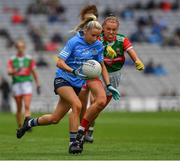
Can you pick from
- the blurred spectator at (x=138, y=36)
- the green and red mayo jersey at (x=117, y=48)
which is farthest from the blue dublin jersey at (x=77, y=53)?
the blurred spectator at (x=138, y=36)

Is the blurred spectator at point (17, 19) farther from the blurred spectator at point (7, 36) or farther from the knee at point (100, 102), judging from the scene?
the knee at point (100, 102)

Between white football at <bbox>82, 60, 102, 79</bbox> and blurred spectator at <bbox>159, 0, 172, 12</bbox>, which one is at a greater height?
blurred spectator at <bbox>159, 0, 172, 12</bbox>

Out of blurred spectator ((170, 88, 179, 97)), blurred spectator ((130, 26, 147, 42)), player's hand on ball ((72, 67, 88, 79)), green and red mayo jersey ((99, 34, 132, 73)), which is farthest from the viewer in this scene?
blurred spectator ((130, 26, 147, 42))

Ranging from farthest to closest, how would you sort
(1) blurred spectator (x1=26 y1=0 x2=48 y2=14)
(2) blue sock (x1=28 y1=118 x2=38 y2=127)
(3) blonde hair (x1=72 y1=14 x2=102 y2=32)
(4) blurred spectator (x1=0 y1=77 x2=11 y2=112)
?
1. (1) blurred spectator (x1=26 y1=0 x2=48 y2=14)
2. (4) blurred spectator (x1=0 y1=77 x2=11 y2=112)
3. (2) blue sock (x1=28 y1=118 x2=38 y2=127)
4. (3) blonde hair (x1=72 y1=14 x2=102 y2=32)

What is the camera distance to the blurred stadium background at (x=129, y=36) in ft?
151

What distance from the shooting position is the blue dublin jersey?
15.3m

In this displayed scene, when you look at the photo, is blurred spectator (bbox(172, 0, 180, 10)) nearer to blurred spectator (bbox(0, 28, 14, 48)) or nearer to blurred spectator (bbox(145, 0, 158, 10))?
blurred spectator (bbox(145, 0, 158, 10))

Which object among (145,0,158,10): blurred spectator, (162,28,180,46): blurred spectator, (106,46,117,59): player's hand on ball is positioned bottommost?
(106,46,117,59): player's hand on ball

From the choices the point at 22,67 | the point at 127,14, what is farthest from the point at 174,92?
the point at 22,67

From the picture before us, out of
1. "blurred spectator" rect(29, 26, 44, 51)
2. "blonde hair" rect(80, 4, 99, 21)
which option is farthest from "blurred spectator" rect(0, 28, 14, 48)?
"blonde hair" rect(80, 4, 99, 21)

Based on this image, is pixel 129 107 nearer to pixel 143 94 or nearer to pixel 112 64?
pixel 143 94

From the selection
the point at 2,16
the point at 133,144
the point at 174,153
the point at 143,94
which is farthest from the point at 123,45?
the point at 2,16

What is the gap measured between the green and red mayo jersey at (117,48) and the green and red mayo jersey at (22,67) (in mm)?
6793

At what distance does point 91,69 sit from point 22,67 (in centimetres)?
975
